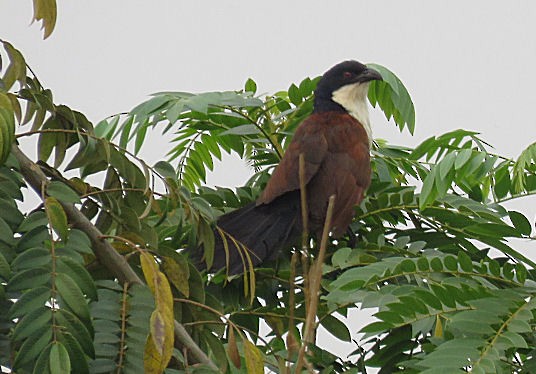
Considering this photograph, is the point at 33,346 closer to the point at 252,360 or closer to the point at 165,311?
the point at 165,311

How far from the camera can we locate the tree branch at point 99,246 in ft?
4.53

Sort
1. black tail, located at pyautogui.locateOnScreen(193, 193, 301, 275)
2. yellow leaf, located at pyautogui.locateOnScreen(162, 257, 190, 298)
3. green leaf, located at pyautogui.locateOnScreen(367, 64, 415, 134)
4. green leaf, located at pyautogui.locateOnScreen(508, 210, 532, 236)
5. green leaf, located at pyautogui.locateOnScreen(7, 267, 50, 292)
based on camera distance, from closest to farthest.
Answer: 1. green leaf, located at pyautogui.locateOnScreen(7, 267, 50, 292)
2. yellow leaf, located at pyautogui.locateOnScreen(162, 257, 190, 298)
3. green leaf, located at pyautogui.locateOnScreen(508, 210, 532, 236)
4. black tail, located at pyautogui.locateOnScreen(193, 193, 301, 275)
5. green leaf, located at pyautogui.locateOnScreen(367, 64, 415, 134)

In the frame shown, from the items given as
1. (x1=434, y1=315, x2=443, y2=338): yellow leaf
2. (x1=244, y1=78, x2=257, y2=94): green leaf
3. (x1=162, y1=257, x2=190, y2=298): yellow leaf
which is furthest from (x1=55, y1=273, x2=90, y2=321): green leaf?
(x1=244, y1=78, x2=257, y2=94): green leaf

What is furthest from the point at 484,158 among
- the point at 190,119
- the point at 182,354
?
the point at 182,354

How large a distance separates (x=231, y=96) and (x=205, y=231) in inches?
31.5

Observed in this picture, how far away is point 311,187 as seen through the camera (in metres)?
2.61

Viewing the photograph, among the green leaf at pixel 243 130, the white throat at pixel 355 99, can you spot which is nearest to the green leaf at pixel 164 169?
the green leaf at pixel 243 130

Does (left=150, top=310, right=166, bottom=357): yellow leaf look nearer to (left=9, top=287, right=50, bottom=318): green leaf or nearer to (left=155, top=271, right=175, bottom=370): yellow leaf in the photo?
(left=155, top=271, right=175, bottom=370): yellow leaf

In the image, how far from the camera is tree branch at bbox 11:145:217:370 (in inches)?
54.3

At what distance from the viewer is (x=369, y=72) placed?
291 centimetres

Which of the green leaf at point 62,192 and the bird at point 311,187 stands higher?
the green leaf at point 62,192

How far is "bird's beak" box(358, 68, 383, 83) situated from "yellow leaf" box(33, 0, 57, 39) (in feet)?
4.83

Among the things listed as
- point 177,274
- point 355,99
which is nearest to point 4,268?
point 177,274

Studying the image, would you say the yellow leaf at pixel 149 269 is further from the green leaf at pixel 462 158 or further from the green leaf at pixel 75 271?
the green leaf at pixel 462 158
